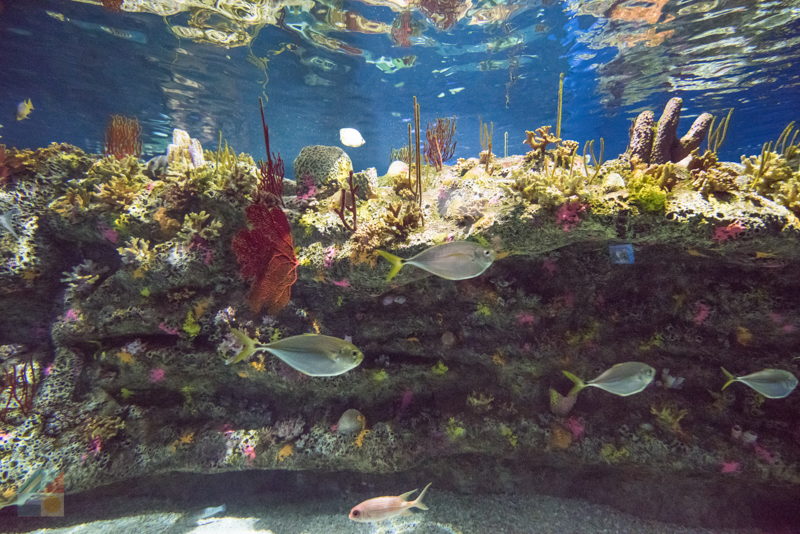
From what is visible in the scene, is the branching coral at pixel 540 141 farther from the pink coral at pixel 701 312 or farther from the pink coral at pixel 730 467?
the pink coral at pixel 730 467

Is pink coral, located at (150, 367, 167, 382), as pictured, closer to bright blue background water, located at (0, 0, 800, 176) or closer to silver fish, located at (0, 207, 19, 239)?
silver fish, located at (0, 207, 19, 239)

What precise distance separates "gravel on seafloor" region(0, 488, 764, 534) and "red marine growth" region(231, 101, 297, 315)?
10.7ft

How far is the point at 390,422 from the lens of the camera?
4738 millimetres

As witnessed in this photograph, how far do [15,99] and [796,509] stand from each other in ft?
110

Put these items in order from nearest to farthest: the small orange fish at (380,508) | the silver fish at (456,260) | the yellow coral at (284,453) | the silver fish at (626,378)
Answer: the silver fish at (456,260)
the silver fish at (626,378)
the small orange fish at (380,508)
the yellow coral at (284,453)

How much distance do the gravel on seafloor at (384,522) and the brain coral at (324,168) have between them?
495 centimetres

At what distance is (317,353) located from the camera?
2711mm

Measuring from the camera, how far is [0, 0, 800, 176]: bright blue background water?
12945mm

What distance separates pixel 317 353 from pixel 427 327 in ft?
6.96

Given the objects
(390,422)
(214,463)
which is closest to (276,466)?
(214,463)

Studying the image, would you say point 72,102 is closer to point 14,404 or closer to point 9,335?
point 9,335

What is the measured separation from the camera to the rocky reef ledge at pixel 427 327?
→ 3.54 meters

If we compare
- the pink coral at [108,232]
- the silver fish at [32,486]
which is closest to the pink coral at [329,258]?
the pink coral at [108,232]

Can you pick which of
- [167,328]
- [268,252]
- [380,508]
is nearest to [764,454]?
[380,508]
